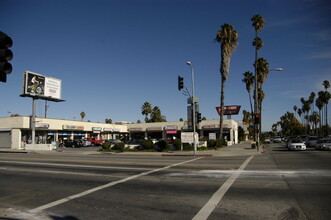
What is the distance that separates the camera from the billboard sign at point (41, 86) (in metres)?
38.8

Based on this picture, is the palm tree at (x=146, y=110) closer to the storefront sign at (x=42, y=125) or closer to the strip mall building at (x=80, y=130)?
the strip mall building at (x=80, y=130)

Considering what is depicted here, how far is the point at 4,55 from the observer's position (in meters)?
5.18

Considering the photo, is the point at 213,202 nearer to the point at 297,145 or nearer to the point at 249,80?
the point at 297,145

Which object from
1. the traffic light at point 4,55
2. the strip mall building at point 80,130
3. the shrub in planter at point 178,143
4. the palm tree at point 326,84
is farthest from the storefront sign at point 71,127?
the palm tree at point 326,84

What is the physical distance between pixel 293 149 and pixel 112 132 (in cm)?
4672

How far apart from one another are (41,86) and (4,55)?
4068 cm

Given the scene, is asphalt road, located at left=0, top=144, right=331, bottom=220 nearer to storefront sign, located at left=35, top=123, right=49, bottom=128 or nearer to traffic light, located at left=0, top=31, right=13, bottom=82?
traffic light, located at left=0, top=31, right=13, bottom=82

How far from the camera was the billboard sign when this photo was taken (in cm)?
3875

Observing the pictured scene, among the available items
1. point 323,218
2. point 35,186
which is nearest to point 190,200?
point 323,218

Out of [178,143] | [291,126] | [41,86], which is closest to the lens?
[178,143]

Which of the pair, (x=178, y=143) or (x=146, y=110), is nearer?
(x=178, y=143)

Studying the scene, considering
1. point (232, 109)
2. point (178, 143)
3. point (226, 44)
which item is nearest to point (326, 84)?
point (232, 109)

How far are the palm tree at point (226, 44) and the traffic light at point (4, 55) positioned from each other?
1257 inches

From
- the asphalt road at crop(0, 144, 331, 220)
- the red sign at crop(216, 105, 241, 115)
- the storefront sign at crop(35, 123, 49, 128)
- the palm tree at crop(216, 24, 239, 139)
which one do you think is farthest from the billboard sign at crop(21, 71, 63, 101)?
the red sign at crop(216, 105, 241, 115)
